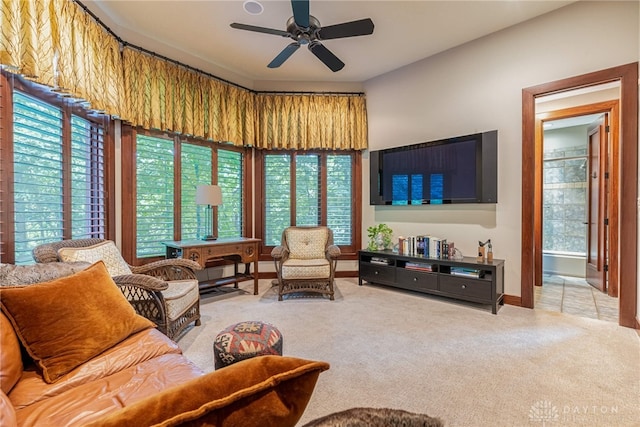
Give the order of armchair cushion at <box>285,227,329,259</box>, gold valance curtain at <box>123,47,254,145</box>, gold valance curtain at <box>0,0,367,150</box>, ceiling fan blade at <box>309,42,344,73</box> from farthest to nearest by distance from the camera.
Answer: armchair cushion at <box>285,227,329,259</box> < gold valance curtain at <box>123,47,254,145</box> < ceiling fan blade at <box>309,42,344,73</box> < gold valance curtain at <box>0,0,367,150</box>

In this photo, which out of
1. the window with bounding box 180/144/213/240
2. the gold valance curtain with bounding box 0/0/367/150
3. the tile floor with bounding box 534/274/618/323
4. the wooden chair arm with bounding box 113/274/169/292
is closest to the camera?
the gold valance curtain with bounding box 0/0/367/150

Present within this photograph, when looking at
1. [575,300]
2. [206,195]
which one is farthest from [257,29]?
[575,300]

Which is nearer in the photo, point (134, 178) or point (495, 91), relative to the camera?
point (134, 178)

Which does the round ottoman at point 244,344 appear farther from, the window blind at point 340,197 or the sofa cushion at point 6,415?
the window blind at point 340,197

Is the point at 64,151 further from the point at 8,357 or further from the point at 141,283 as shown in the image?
the point at 8,357

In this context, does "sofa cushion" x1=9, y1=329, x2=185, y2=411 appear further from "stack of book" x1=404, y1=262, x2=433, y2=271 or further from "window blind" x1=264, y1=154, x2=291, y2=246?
"window blind" x1=264, y1=154, x2=291, y2=246

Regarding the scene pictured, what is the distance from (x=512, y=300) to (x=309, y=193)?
3063 mm

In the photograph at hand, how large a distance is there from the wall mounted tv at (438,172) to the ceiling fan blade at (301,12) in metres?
2.23

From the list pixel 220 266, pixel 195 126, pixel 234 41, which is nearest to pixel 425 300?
pixel 220 266

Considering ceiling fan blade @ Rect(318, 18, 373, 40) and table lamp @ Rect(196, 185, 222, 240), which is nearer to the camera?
ceiling fan blade @ Rect(318, 18, 373, 40)

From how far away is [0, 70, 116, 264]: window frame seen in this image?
191 cm

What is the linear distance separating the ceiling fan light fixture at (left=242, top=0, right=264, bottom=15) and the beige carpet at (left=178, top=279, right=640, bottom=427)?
3.12m

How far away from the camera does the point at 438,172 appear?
390 centimetres

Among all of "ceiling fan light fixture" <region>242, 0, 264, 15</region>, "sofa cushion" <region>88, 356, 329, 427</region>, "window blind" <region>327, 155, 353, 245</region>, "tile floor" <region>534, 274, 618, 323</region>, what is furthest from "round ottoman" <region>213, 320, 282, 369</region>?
"tile floor" <region>534, 274, 618, 323</region>
